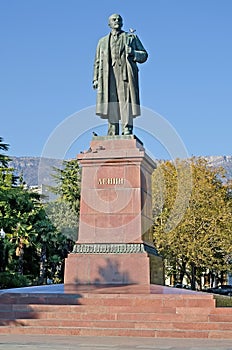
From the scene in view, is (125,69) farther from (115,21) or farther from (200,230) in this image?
(200,230)

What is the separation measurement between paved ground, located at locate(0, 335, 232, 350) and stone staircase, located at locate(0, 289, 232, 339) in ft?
1.36

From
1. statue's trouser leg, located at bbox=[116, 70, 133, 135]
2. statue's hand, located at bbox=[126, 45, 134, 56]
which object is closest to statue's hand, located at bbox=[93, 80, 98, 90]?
statue's trouser leg, located at bbox=[116, 70, 133, 135]

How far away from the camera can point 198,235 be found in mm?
37594

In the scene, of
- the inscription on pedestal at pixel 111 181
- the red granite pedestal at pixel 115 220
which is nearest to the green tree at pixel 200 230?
the red granite pedestal at pixel 115 220

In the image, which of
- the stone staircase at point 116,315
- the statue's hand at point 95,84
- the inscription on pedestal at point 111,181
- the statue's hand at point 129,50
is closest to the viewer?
the stone staircase at point 116,315

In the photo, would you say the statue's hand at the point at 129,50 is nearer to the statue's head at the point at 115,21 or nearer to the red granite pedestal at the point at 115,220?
the statue's head at the point at 115,21

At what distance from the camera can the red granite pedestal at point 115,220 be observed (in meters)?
15.4

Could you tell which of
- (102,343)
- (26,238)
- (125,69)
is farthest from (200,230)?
(102,343)

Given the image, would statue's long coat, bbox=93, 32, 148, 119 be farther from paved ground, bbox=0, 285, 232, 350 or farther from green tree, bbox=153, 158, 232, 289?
green tree, bbox=153, 158, 232, 289

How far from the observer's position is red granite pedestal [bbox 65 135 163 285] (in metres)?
15.4

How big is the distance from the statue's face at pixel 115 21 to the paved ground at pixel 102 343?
1042cm

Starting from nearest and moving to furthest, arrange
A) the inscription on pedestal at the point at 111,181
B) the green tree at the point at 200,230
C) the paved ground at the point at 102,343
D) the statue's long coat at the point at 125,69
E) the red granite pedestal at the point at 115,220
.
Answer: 1. the paved ground at the point at 102,343
2. the red granite pedestal at the point at 115,220
3. the inscription on pedestal at the point at 111,181
4. the statue's long coat at the point at 125,69
5. the green tree at the point at 200,230

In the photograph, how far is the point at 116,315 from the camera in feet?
38.3

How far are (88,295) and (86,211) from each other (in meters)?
4.03
